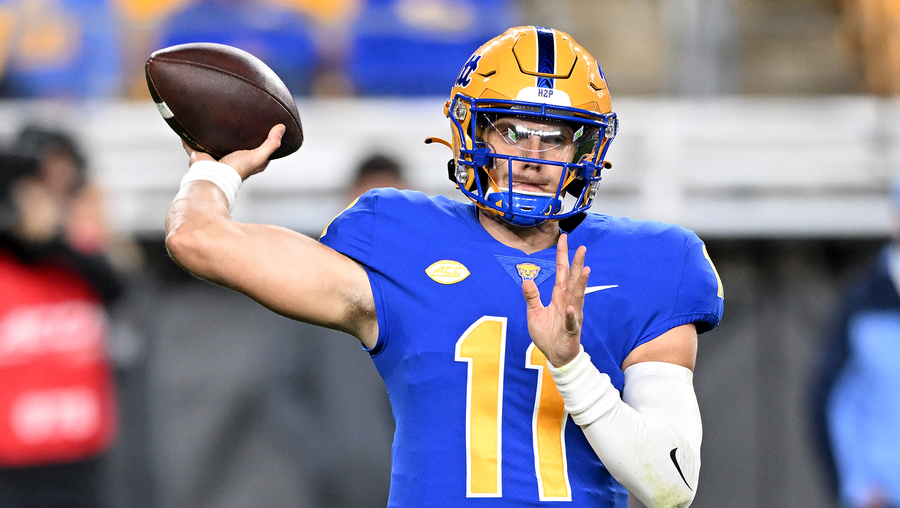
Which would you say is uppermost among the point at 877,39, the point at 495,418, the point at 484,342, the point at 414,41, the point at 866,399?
the point at 484,342

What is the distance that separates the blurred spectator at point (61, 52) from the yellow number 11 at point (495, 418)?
14.4 feet

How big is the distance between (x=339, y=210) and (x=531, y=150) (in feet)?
10.6

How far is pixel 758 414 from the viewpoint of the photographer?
17.7ft

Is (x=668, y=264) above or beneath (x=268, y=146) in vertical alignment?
beneath

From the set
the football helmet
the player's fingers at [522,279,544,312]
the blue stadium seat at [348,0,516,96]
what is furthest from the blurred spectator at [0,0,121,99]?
the player's fingers at [522,279,544,312]

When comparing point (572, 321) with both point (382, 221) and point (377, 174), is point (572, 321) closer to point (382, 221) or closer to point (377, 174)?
point (382, 221)

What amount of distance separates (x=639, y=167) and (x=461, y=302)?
11.8 feet

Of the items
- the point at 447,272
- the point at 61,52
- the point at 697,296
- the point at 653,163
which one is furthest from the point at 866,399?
the point at 61,52

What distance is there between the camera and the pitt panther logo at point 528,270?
212 centimetres

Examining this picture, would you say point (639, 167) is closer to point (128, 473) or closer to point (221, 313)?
point (221, 313)

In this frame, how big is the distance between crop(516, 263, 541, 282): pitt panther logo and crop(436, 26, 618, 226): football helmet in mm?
86

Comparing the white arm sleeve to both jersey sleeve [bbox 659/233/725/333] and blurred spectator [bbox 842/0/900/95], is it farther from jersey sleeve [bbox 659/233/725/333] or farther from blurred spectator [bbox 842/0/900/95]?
blurred spectator [bbox 842/0/900/95]

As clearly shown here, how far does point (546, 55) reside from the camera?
2240 mm

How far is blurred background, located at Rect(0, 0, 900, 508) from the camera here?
512cm
